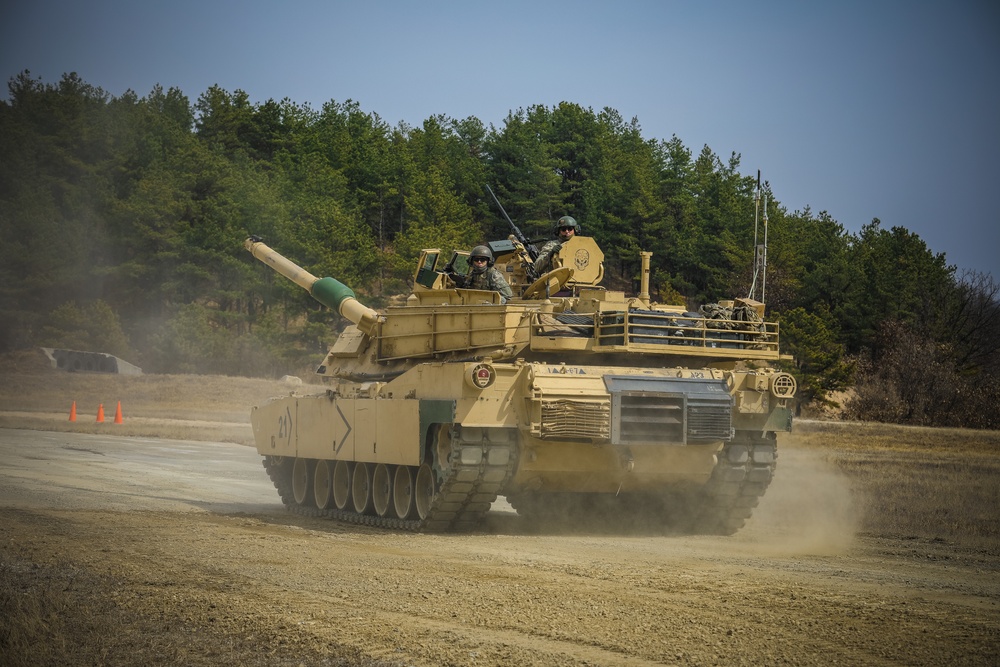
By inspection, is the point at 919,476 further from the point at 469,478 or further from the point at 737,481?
the point at 469,478

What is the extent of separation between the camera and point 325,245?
61406 mm

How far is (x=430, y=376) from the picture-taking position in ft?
54.3

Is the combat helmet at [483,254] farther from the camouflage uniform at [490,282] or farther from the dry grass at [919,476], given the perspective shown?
the dry grass at [919,476]

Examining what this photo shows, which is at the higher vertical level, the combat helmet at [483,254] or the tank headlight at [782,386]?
the combat helmet at [483,254]

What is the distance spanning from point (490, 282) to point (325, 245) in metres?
44.5

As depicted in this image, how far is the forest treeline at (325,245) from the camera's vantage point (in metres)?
60.2

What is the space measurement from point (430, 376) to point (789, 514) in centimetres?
613

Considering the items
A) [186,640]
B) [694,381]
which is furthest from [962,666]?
[694,381]

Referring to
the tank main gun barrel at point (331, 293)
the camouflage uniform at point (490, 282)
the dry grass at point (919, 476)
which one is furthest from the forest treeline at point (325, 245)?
the camouflage uniform at point (490, 282)

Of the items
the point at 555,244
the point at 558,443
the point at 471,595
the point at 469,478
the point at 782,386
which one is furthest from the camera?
the point at 555,244

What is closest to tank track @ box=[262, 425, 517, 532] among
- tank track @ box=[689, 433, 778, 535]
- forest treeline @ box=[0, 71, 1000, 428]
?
tank track @ box=[689, 433, 778, 535]

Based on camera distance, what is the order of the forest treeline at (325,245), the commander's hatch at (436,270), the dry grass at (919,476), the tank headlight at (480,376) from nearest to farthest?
the tank headlight at (480,376) < the dry grass at (919,476) < the commander's hatch at (436,270) < the forest treeline at (325,245)

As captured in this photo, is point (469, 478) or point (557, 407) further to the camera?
point (469, 478)

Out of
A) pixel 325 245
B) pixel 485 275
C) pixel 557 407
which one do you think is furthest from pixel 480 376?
pixel 325 245
